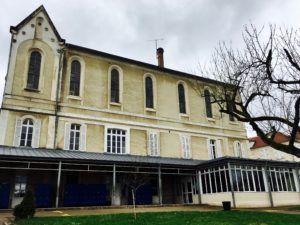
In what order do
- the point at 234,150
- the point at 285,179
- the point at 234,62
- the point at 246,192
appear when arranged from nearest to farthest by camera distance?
the point at 234,62, the point at 246,192, the point at 285,179, the point at 234,150

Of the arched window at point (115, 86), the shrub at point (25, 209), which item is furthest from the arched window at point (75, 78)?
the shrub at point (25, 209)

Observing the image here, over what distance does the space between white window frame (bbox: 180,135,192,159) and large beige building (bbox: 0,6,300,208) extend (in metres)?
0.09

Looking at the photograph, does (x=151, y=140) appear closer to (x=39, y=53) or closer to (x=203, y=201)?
(x=203, y=201)

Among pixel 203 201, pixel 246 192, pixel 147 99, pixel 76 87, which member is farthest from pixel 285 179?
pixel 76 87

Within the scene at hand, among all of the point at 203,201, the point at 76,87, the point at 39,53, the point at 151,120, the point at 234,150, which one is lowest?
the point at 203,201

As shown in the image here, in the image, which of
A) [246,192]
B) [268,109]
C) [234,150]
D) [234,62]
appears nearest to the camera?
[234,62]

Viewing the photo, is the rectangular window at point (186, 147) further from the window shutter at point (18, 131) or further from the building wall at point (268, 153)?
the building wall at point (268, 153)

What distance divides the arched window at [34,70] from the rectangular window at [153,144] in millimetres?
9675

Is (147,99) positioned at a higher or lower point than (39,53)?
lower

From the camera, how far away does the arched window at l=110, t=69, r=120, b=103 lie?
24.4 m

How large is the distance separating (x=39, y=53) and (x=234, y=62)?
1483 cm

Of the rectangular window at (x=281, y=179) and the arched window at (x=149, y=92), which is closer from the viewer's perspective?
the rectangular window at (x=281, y=179)

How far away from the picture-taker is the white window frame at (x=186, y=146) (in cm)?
2589

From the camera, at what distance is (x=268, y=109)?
16.6 meters
